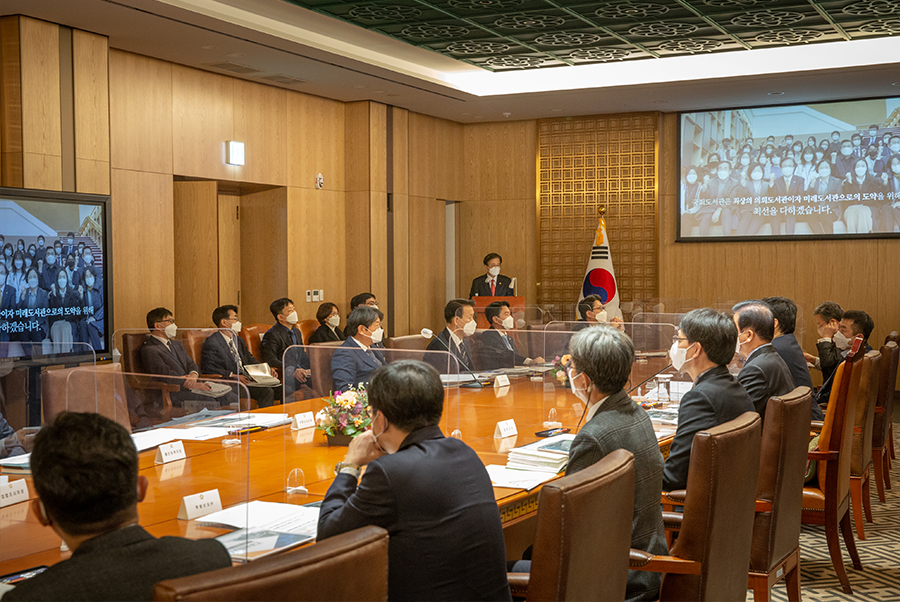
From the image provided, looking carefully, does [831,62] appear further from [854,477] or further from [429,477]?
[429,477]

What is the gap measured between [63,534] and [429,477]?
837mm

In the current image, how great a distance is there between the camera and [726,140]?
413 inches

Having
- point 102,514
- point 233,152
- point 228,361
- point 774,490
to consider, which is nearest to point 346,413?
point 774,490

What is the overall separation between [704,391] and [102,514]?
7.88ft

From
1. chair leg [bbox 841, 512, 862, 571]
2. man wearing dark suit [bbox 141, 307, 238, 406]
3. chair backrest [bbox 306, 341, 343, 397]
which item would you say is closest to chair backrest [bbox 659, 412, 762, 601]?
chair backrest [bbox 306, 341, 343, 397]

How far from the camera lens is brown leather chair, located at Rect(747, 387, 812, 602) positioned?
3.04m

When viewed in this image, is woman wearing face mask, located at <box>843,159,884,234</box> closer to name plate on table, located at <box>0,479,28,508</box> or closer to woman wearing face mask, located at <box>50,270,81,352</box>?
woman wearing face mask, located at <box>50,270,81,352</box>

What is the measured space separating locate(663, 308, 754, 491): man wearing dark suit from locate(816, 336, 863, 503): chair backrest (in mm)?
844

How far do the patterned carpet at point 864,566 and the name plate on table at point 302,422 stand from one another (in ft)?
7.12

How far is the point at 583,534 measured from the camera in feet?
6.31

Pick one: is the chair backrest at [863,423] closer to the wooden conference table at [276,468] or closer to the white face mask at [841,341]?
the wooden conference table at [276,468]

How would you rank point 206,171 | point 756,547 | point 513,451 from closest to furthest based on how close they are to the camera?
point 756,547
point 513,451
point 206,171

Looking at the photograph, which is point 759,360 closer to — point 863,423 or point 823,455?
point 823,455

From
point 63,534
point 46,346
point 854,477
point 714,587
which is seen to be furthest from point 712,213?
point 63,534
